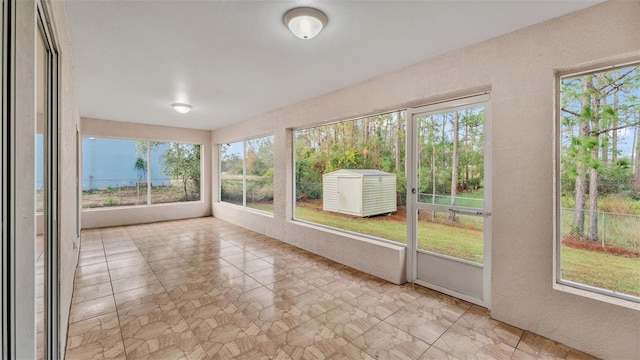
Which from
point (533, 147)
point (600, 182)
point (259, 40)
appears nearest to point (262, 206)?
point (259, 40)

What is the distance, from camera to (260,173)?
240 inches

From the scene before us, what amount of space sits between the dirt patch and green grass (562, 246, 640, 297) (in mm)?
24

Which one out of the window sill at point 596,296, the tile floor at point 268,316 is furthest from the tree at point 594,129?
the tile floor at point 268,316

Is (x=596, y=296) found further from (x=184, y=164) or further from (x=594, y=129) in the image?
(x=184, y=164)

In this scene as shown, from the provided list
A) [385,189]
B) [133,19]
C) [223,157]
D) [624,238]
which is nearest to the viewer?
[624,238]

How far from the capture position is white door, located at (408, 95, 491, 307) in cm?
273

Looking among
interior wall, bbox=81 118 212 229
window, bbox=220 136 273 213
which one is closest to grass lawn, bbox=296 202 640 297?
window, bbox=220 136 273 213

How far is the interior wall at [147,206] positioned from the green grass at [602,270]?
7.62 m

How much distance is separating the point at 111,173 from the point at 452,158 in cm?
729

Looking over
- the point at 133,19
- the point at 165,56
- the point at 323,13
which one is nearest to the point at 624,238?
the point at 323,13

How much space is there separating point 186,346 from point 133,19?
2578 mm

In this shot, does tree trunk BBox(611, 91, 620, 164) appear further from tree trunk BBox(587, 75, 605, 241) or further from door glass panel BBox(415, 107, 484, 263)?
door glass panel BBox(415, 107, 484, 263)

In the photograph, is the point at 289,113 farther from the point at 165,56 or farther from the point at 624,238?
the point at 624,238

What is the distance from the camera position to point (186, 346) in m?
2.10
